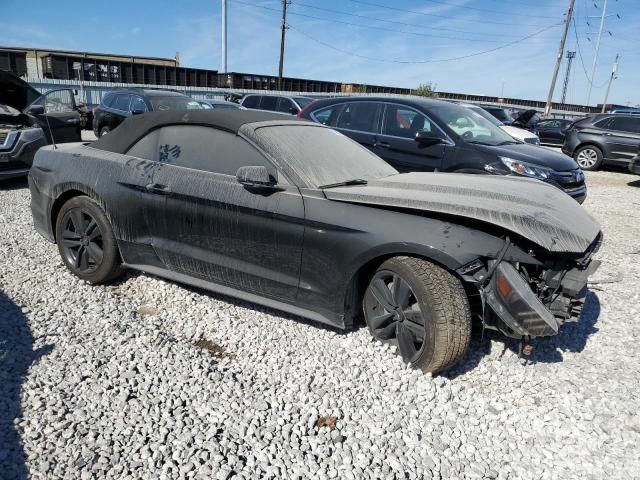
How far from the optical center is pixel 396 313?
2.86 meters

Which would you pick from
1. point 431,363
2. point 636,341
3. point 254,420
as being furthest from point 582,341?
point 254,420

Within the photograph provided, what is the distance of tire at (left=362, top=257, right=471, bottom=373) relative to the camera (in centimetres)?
262

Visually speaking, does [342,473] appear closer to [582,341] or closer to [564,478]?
[564,478]

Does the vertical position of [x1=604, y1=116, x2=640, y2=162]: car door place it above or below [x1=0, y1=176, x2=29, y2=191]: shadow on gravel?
above

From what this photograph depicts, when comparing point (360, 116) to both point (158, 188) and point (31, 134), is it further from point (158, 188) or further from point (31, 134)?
point (31, 134)

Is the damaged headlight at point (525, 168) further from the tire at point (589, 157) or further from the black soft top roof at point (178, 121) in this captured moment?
the tire at point (589, 157)

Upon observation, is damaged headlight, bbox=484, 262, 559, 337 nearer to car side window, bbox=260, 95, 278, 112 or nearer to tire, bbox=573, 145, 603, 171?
tire, bbox=573, 145, 603, 171

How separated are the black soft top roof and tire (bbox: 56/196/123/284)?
544 mm

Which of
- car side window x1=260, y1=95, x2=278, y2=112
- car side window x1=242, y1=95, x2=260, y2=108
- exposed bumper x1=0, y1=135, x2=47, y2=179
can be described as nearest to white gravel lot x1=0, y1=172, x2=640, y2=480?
exposed bumper x1=0, y1=135, x2=47, y2=179

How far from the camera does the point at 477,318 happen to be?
9.70ft

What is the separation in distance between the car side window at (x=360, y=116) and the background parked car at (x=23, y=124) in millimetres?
4308

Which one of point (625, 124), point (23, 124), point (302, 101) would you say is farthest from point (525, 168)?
point (302, 101)

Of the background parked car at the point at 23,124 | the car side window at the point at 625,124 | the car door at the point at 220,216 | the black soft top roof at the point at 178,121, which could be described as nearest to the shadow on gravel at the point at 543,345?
the car door at the point at 220,216

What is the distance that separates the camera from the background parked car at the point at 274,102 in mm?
14250
